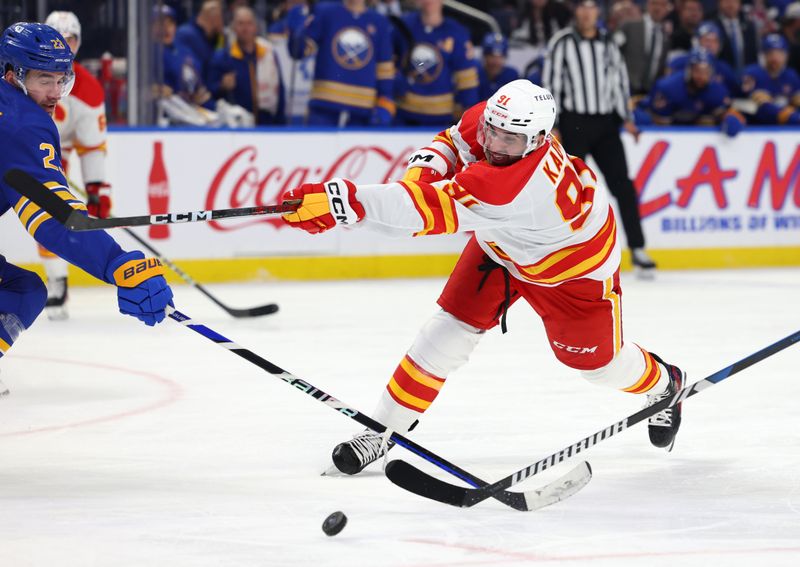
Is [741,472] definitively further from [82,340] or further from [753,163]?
[753,163]

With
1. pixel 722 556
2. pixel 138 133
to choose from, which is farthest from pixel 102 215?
pixel 722 556

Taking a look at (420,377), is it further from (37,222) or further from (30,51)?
(30,51)

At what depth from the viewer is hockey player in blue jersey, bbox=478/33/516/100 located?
309 inches

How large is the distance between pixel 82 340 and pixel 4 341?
1.96 meters

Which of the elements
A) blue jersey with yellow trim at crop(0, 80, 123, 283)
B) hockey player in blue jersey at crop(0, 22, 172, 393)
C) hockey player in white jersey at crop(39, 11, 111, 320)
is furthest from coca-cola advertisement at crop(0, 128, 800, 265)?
blue jersey with yellow trim at crop(0, 80, 123, 283)

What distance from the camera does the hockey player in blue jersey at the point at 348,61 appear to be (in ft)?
23.8

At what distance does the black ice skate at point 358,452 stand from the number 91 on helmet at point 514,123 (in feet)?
2.30

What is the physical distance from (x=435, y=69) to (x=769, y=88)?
2.37 m

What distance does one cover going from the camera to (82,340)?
5.12m

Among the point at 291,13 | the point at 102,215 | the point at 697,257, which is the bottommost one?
the point at 697,257

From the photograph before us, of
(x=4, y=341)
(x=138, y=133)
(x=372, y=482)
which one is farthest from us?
(x=138, y=133)

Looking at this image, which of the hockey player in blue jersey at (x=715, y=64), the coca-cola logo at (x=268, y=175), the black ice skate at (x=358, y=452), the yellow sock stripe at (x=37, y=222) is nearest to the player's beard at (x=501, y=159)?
the black ice skate at (x=358, y=452)

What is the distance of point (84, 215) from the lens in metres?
A: 2.76

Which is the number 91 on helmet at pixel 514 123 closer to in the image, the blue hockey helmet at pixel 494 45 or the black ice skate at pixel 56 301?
the black ice skate at pixel 56 301
